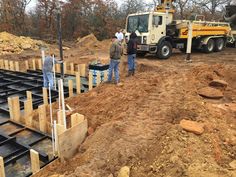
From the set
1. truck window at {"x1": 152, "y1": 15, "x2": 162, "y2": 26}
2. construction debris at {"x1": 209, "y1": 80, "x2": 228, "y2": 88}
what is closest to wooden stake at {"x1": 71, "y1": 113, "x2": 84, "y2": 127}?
construction debris at {"x1": 209, "y1": 80, "x2": 228, "y2": 88}

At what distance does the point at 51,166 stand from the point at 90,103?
2.34 metres

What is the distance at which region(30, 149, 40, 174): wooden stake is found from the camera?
151 inches

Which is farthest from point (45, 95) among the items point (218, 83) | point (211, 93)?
point (218, 83)

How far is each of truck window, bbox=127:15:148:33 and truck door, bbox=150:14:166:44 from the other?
298 millimetres

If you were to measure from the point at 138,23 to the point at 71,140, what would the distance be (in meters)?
7.59

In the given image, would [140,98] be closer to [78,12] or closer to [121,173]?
[121,173]

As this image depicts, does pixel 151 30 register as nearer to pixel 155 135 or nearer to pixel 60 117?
pixel 60 117

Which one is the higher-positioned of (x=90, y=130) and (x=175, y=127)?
(x=175, y=127)

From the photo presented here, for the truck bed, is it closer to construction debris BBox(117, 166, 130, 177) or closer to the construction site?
the construction site

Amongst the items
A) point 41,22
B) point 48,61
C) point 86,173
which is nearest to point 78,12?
point 41,22

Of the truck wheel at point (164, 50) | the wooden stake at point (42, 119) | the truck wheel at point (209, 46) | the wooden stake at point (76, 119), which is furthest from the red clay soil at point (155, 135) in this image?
the truck wheel at point (209, 46)

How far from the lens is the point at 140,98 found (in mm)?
5875

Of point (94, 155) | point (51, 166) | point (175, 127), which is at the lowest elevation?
point (51, 166)

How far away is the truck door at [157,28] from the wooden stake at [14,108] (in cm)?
673
